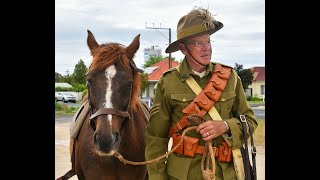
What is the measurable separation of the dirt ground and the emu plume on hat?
4.05 m

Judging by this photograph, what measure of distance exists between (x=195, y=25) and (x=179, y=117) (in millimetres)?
750

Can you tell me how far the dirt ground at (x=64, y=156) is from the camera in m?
8.40

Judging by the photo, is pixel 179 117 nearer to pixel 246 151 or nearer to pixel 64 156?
pixel 246 151

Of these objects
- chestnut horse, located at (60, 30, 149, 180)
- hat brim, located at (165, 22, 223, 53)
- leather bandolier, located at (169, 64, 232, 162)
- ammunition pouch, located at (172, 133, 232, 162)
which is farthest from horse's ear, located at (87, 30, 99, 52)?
ammunition pouch, located at (172, 133, 232, 162)

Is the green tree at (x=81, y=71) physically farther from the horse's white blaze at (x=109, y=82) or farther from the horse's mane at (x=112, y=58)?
the horse's white blaze at (x=109, y=82)

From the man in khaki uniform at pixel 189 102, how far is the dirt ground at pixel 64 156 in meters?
3.77

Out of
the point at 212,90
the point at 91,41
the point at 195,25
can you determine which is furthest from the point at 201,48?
the point at 91,41

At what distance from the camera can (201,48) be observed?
3.67 meters

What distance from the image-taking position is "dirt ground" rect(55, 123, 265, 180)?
27.6ft
